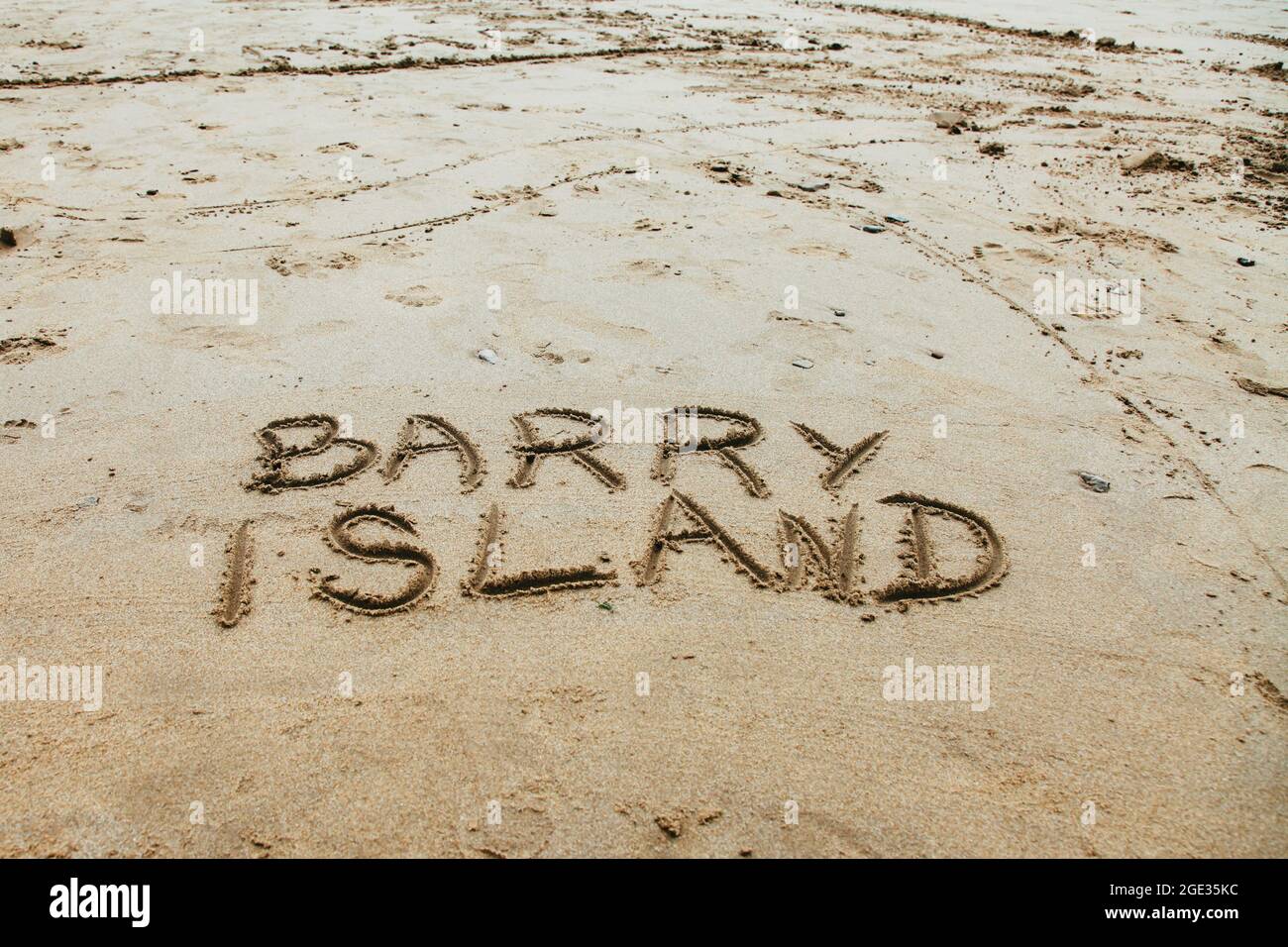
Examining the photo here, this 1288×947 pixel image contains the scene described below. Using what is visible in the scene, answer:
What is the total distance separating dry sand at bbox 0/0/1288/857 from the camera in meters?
2.01

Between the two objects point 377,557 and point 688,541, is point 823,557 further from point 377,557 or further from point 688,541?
point 377,557

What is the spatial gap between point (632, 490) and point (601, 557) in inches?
14.3

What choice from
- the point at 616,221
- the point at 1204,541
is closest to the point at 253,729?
the point at 1204,541

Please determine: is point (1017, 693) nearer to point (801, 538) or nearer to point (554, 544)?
point (801, 538)

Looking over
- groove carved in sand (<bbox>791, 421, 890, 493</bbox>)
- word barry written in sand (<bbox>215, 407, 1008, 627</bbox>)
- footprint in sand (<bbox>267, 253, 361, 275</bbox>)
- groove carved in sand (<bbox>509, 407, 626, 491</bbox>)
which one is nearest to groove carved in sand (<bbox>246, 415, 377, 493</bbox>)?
word barry written in sand (<bbox>215, 407, 1008, 627</bbox>)

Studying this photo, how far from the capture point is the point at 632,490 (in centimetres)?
296

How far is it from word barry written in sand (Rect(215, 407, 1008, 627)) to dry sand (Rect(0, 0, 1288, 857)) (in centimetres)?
2

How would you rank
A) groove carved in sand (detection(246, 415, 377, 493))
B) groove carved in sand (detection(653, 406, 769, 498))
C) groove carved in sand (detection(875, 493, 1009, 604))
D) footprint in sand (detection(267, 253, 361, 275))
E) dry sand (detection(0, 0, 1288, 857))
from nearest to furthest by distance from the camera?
dry sand (detection(0, 0, 1288, 857)) < groove carved in sand (detection(875, 493, 1009, 604)) < groove carved in sand (detection(246, 415, 377, 493)) < groove carved in sand (detection(653, 406, 769, 498)) < footprint in sand (detection(267, 253, 361, 275))

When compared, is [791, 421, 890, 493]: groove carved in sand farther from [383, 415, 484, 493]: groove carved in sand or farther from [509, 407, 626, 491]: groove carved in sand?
[383, 415, 484, 493]: groove carved in sand

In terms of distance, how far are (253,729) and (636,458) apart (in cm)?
159

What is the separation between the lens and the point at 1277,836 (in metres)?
1.95

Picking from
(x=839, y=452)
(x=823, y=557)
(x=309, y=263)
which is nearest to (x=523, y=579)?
(x=823, y=557)

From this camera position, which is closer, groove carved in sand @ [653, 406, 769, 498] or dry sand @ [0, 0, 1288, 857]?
dry sand @ [0, 0, 1288, 857]

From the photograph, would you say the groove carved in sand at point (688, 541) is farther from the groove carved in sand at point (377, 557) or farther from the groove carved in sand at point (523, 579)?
the groove carved in sand at point (377, 557)
